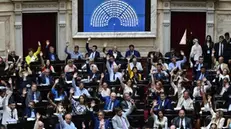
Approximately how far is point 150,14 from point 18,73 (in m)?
8.16

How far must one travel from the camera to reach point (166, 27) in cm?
3425

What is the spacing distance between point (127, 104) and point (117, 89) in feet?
8.14

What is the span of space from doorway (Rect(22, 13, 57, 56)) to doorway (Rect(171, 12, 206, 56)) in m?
5.43

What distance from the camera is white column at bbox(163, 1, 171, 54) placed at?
34.1m

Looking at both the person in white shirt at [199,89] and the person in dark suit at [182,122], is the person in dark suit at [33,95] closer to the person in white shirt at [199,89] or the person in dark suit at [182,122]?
the person in dark suit at [182,122]

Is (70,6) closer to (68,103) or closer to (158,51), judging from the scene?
(158,51)

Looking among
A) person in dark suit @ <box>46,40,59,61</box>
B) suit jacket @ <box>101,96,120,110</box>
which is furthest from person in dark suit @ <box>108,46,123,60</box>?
suit jacket @ <box>101,96,120,110</box>

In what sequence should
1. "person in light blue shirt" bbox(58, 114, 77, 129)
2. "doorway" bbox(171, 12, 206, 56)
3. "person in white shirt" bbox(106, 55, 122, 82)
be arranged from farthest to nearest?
"doorway" bbox(171, 12, 206, 56)
"person in white shirt" bbox(106, 55, 122, 82)
"person in light blue shirt" bbox(58, 114, 77, 129)

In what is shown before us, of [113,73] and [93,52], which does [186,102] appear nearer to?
[113,73]

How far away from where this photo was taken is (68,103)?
83.0 feet

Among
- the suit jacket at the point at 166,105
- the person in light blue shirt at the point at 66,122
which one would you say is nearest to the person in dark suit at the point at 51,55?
the suit jacket at the point at 166,105

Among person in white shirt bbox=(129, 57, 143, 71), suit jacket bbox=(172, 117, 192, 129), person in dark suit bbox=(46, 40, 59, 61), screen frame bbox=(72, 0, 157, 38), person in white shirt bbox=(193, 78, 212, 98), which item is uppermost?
screen frame bbox=(72, 0, 157, 38)

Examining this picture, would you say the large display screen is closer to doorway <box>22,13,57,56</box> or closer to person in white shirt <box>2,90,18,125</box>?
doorway <box>22,13,57,56</box>

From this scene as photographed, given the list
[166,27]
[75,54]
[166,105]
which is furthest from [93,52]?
[166,105]
